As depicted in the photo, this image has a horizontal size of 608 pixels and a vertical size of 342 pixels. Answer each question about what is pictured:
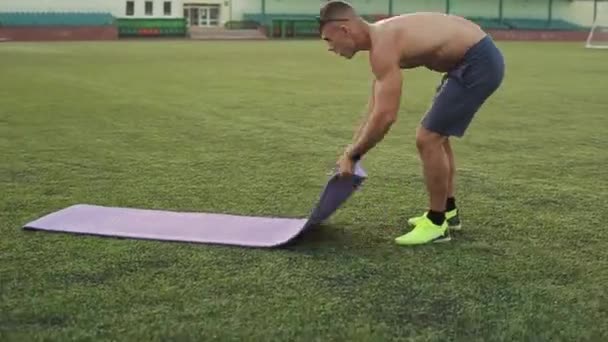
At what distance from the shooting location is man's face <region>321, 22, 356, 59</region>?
4035mm

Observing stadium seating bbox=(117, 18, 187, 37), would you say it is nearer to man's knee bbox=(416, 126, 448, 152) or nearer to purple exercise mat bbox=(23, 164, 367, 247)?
purple exercise mat bbox=(23, 164, 367, 247)

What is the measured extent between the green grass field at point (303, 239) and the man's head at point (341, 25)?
1.00m

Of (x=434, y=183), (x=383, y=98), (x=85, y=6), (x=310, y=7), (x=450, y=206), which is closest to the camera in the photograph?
(x=383, y=98)

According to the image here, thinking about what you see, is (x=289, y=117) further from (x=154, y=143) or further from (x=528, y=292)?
(x=528, y=292)

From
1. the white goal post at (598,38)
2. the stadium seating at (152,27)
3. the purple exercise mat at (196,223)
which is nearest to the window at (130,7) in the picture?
the stadium seating at (152,27)

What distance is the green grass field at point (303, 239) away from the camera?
307 cm

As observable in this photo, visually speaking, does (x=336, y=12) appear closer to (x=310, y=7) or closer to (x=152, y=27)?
(x=152, y=27)

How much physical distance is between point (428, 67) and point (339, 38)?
52 cm

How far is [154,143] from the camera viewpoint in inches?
308

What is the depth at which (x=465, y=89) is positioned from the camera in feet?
14.2

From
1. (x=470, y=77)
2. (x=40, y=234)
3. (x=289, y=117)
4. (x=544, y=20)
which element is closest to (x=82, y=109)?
(x=289, y=117)

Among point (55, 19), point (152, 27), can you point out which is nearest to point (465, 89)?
point (152, 27)

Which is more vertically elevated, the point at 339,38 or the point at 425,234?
the point at 339,38

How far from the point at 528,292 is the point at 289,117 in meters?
6.75
